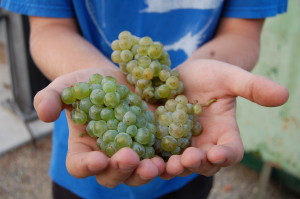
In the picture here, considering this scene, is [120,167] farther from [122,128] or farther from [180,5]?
[180,5]

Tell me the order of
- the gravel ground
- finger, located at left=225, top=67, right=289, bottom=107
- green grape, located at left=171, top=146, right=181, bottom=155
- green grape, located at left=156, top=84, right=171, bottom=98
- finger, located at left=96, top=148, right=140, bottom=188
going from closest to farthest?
finger, located at left=96, top=148, right=140, bottom=188 < finger, located at left=225, top=67, right=289, bottom=107 < green grape, located at left=171, top=146, right=181, bottom=155 < green grape, located at left=156, top=84, right=171, bottom=98 < the gravel ground

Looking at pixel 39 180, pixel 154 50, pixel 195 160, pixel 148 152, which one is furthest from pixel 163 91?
pixel 39 180

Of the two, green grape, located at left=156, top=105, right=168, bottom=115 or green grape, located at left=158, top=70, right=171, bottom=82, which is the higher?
green grape, located at left=158, top=70, right=171, bottom=82

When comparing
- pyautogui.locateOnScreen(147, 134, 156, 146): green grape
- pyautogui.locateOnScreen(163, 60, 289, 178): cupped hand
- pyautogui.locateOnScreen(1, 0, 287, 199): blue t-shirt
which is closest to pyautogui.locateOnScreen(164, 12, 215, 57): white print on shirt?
pyautogui.locateOnScreen(1, 0, 287, 199): blue t-shirt

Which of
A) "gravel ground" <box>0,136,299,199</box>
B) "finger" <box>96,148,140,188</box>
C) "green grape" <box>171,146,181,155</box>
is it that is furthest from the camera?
"gravel ground" <box>0,136,299,199</box>

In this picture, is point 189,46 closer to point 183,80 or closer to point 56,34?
point 183,80

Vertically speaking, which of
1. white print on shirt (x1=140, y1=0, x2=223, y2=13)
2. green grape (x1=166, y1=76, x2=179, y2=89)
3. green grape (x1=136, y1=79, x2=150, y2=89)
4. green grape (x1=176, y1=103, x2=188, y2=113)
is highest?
white print on shirt (x1=140, y1=0, x2=223, y2=13)

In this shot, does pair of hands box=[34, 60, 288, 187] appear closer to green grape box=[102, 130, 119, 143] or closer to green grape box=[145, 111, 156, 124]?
green grape box=[102, 130, 119, 143]
